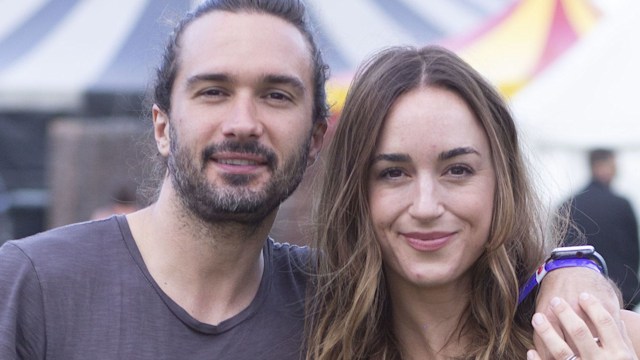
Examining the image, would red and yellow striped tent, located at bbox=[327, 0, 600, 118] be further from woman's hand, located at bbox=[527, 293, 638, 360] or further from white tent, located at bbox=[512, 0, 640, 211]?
woman's hand, located at bbox=[527, 293, 638, 360]

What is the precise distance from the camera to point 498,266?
9.21 feet

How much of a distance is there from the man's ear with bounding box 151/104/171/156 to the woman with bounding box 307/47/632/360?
49 cm

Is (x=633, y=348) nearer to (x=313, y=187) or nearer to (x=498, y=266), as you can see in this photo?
(x=498, y=266)

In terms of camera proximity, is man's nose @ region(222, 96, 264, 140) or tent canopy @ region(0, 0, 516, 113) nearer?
man's nose @ region(222, 96, 264, 140)

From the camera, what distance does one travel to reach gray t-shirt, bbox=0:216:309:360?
251 centimetres

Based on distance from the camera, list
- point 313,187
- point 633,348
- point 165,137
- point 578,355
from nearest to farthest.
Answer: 1. point 578,355
2. point 633,348
3. point 165,137
4. point 313,187

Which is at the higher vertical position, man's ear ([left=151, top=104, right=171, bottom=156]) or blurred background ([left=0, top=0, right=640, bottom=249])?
blurred background ([left=0, top=0, right=640, bottom=249])

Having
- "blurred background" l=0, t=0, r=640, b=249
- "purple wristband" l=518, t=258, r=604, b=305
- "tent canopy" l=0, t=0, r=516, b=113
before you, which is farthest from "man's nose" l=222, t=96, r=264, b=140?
"tent canopy" l=0, t=0, r=516, b=113

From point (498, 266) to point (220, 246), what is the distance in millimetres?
787

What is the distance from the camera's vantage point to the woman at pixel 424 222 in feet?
8.97

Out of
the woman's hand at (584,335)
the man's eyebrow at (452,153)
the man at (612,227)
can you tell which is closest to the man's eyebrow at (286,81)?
the man's eyebrow at (452,153)

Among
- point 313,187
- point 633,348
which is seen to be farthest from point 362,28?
point 633,348

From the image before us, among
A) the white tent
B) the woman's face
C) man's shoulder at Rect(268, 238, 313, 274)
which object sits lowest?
man's shoulder at Rect(268, 238, 313, 274)

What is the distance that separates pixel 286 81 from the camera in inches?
112
